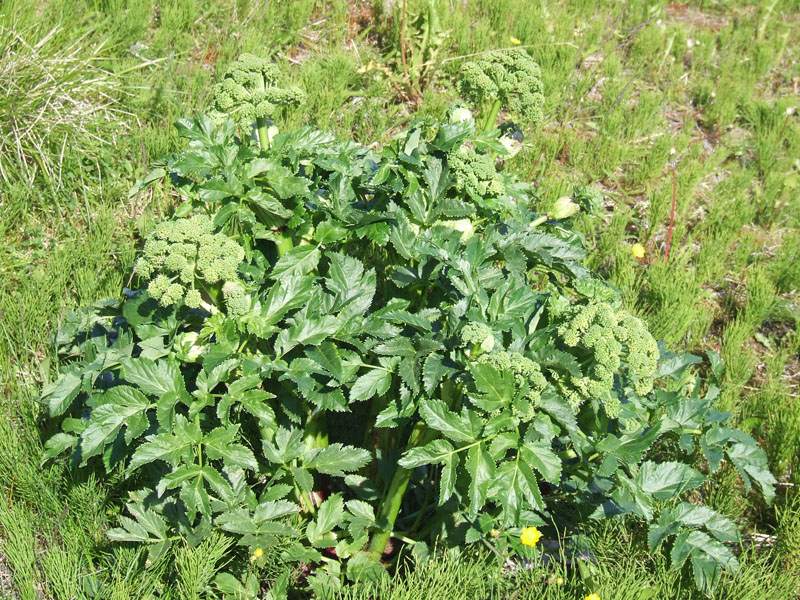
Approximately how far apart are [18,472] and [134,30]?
296 cm

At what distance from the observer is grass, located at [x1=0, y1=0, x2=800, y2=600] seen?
2.38 metres

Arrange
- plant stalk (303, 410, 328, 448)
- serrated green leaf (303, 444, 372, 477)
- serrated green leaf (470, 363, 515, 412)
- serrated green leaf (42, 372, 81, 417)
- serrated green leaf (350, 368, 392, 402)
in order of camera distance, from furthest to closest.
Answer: plant stalk (303, 410, 328, 448)
serrated green leaf (303, 444, 372, 477)
serrated green leaf (42, 372, 81, 417)
serrated green leaf (350, 368, 392, 402)
serrated green leaf (470, 363, 515, 412)

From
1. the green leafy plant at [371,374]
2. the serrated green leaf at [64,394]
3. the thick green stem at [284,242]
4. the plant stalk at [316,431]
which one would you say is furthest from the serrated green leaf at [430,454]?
the serrated green leaf at [64,394]

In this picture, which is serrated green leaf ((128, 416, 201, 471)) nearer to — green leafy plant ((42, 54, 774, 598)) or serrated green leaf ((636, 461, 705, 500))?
green leafy plant ((42, 54, 774, 598))

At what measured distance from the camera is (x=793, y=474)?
2.88 m

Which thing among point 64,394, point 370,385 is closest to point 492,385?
point 370,385

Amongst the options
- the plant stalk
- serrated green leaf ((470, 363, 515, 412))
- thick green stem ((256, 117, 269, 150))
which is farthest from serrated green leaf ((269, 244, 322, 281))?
serrated green leaf ((470, 363, 515, 412))

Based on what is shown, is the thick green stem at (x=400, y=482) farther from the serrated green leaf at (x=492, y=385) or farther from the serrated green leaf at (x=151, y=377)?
the serrated green leaf at (x=151, y=377)

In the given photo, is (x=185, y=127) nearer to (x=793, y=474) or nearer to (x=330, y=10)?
(x=793, y=474)

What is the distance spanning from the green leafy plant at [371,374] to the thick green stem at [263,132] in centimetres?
4

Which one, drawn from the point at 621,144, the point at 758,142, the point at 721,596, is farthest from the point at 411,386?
the point at 758,142

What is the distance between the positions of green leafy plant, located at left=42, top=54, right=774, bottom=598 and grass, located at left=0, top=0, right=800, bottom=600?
171 mm

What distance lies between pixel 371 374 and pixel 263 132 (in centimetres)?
92

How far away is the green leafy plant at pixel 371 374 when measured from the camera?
6.39 feet
